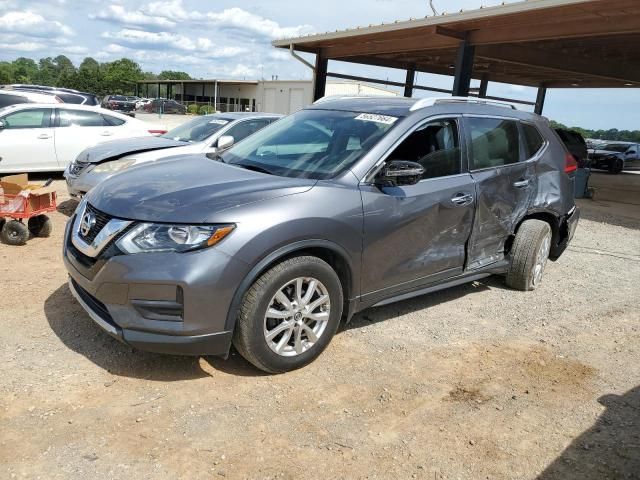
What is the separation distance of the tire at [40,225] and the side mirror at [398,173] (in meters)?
4.37

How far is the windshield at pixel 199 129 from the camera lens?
780cm

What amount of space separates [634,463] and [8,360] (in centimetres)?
373

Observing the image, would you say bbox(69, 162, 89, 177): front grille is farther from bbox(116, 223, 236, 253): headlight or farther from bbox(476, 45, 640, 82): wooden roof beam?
bbox(476, 45, 640, 82): wooden roof beam

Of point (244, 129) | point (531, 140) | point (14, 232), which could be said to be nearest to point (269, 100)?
point (244, 129)

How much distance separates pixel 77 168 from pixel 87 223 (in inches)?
165

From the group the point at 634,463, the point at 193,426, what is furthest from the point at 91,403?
the point at 634,463

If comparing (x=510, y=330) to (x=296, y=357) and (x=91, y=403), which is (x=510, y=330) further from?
(x=91, y=403)

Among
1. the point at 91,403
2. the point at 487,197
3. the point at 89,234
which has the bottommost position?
the point at 91,403

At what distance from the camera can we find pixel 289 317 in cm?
337

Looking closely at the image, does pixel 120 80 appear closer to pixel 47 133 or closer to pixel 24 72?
pixel 24 72

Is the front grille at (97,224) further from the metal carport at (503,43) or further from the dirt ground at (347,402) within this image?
the metal carport at (503,43)

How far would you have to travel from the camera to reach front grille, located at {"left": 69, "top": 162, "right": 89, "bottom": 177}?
7043 millimetres

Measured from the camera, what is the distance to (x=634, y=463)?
2846mm

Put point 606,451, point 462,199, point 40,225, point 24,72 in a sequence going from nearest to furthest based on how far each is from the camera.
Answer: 1. point 606,451
2. point 462,199
3. point 40,225
4. point 24,72
